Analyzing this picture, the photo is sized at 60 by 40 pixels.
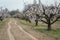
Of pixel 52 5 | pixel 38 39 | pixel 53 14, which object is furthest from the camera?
pixel 52 5

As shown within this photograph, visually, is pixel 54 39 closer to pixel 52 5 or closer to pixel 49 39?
pixel 49 39

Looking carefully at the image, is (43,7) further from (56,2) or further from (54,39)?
(54,39)

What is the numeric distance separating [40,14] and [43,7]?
5.57 feet

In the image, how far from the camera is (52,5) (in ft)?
165

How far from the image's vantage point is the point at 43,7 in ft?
148

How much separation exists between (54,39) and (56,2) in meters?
21.4

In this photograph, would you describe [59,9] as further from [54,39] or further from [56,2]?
[54,39]

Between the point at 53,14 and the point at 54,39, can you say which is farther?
the point at 53,14

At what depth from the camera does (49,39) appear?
87.4 feet

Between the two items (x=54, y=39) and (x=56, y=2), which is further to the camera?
(x=56, y=2)

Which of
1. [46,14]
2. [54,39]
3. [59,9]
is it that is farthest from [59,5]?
[54,39]

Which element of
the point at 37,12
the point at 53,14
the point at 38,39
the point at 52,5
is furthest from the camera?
the point at 52,5

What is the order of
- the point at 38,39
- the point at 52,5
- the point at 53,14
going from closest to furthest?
1. the point at 38,39
2. the point at 53,14
3. the point at 52,5

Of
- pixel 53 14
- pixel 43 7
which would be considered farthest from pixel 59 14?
pixel 43 7
